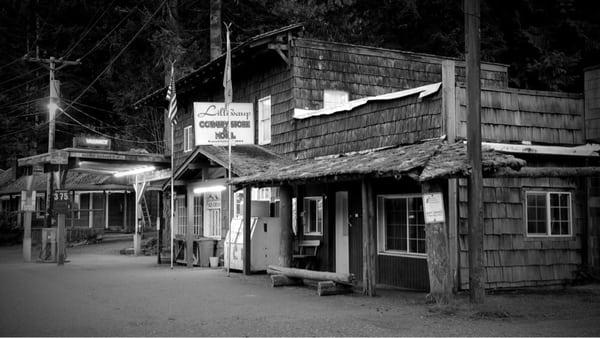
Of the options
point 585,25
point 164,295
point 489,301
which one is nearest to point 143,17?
point 585,25

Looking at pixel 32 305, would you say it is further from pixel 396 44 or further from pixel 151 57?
pixel 151 57

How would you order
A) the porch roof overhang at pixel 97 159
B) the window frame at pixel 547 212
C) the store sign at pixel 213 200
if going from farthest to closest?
the store sign at pixel 213 200, the porch roof overhang at pixel 97 159, the window frame at pixel 547 212

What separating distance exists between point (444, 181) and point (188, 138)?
641 inches

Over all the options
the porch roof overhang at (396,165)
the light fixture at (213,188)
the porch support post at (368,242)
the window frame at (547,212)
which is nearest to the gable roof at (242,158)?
the light fixture at (213,188)

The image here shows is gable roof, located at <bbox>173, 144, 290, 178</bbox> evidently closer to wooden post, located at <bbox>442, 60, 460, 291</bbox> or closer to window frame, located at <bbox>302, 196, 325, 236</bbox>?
window frame, located at <bbox>302, 196, 325, 236</bbox>

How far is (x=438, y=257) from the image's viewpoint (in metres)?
11.9

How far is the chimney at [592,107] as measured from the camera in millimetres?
15234

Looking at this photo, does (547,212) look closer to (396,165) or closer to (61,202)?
(396,165)

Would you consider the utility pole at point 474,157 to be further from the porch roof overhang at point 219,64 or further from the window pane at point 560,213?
the porch roof overhang at point 219,64

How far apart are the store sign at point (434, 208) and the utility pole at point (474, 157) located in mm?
491

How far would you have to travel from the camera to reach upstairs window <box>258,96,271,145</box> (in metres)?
21.9

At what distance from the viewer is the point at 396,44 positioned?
94.1ft

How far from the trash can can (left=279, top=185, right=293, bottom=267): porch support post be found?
540 cm

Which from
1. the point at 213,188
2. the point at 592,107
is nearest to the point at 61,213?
the point at 213,188
